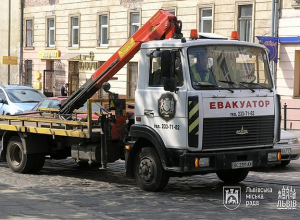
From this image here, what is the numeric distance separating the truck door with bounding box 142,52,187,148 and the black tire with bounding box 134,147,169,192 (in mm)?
376

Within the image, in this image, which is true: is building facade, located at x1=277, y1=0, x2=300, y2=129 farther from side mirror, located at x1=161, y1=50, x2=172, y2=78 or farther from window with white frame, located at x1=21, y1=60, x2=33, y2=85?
window with white frame, located at x1=21, y1=60, x2=33, y2=85

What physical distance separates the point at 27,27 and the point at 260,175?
31.7 metres

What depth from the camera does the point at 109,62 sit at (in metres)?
12.1

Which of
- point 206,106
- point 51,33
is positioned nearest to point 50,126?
point 206,106

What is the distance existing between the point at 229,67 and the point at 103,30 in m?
25.7

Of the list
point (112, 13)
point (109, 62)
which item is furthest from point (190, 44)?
point (112, 13)

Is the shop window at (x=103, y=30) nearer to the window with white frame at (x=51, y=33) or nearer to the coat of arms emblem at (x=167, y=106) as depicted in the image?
the window with white frame at (x=51, y=33)

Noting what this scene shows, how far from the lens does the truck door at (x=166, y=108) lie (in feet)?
32.3

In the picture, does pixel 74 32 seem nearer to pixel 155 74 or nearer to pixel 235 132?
pixel 155 74

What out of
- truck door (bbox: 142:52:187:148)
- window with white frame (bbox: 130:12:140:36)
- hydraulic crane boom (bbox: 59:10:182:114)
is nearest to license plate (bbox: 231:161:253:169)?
truck door (bbox: 142:52:187:148)

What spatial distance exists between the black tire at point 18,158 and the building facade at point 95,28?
1521cm

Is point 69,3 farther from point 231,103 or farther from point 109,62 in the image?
point 231,103

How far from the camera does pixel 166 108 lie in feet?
33.1

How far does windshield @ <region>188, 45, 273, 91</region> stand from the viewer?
994 cm
